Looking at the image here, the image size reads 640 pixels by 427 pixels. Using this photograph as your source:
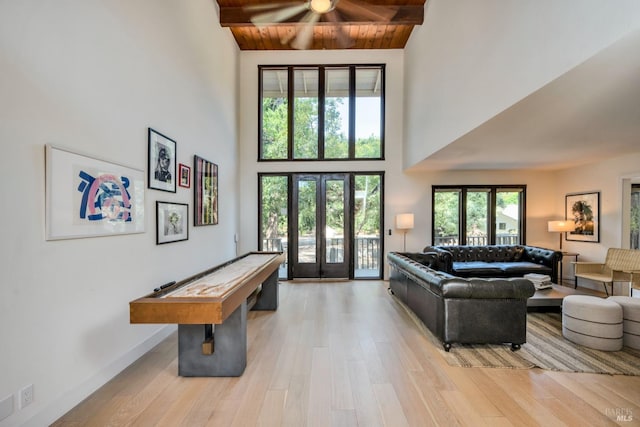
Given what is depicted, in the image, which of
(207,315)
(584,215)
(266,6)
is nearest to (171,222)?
(207,315)

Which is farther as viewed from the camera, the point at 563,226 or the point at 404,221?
the point at 404,221

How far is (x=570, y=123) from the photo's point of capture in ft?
10.3

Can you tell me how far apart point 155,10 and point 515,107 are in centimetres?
377

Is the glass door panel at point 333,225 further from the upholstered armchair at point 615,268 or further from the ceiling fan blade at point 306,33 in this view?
the upholstered armchair at point 615,268

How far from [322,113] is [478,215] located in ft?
13.6

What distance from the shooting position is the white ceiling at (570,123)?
2053mm

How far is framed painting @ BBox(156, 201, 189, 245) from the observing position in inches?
122

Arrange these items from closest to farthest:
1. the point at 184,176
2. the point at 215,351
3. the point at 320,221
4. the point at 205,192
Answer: the point at 215,351, the point at 184,176, the point at 205,192, the point at 320,221

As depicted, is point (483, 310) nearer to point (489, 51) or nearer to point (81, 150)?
point (489, 51)

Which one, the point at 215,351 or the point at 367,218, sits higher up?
the point at 367,218

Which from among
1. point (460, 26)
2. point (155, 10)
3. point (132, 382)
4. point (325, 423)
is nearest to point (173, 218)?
point (132, 382)

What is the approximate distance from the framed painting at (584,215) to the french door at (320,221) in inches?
178

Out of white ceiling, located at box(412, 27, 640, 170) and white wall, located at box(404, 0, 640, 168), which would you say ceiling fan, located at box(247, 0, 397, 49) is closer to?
white wall, located at box(404, 0, 640, 168)

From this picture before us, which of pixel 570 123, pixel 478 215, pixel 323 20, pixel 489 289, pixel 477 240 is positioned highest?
pixel 323 20
